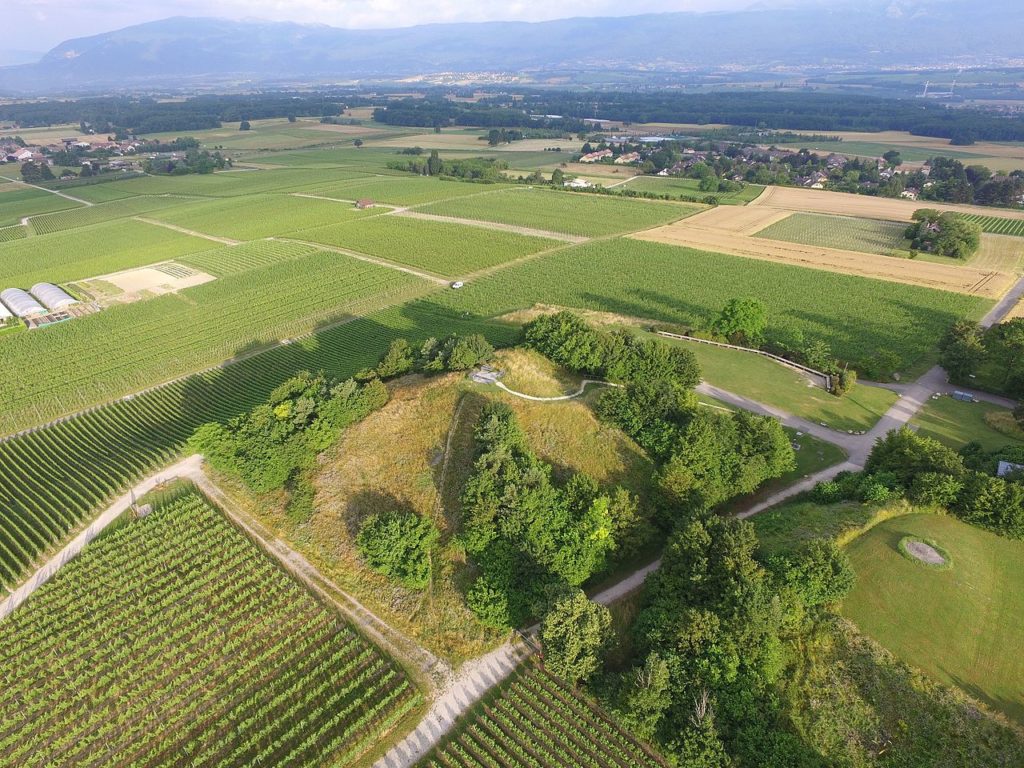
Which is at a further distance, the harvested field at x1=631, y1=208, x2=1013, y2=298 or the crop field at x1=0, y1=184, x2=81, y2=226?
the crop field at x1=0, y1=184, x2=81, y2=226

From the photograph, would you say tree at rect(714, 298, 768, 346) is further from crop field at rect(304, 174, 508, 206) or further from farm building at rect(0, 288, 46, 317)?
farm building at rect(0, 288, 46, 317)

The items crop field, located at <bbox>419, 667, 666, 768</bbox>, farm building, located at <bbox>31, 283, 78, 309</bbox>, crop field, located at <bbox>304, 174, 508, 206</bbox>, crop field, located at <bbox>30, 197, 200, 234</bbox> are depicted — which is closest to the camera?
crop field, located at <bbox>419, 667, 666, 768</bbox>

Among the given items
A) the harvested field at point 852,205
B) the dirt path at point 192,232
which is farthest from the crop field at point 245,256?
the harvested field at point 852,205

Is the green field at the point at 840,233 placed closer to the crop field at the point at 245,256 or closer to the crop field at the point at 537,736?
the crop field at the point at 245,256

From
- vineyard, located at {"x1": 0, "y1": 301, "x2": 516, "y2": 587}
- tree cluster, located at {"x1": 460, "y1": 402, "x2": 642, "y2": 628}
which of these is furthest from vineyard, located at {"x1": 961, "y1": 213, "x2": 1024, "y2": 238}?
tree cluster, located at {"x1": 460, "y1": 402, "x2": 642, "y2": 628}

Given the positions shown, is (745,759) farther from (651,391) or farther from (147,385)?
(147,385)

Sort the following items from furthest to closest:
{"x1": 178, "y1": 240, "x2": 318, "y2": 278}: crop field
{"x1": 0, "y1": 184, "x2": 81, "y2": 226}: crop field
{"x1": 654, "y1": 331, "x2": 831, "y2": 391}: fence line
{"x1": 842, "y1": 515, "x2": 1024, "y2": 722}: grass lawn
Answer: {"x1": 0, "y1": 184, "x2": 81, "y2": 226}: crop field → {"x1": 178, "y1": 240, "x2": 318, "y2": 278}: crop field → {"x1": 654, "y1": 331, "x2": 831, "y2": 391}: fence line → {"x1": 842, "y1": 515, "x2": 1024, "y2": 722}: grass lawn

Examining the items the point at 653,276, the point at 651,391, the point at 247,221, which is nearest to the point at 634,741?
the point at 651,391
